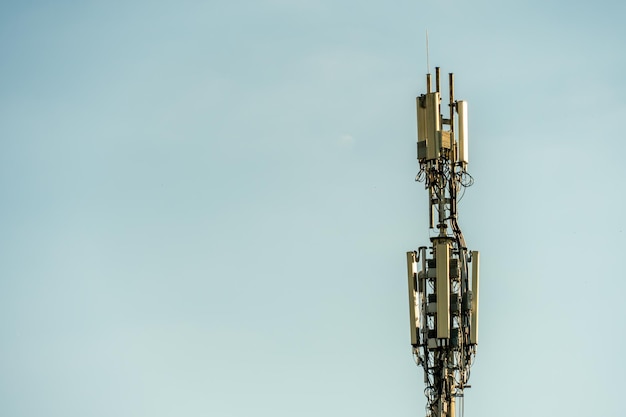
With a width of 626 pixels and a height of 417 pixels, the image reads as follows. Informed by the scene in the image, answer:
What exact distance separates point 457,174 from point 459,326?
295 inches

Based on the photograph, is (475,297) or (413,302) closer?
(413,302)

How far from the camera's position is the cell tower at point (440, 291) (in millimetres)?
129000

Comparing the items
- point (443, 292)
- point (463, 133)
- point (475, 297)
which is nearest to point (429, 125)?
point (463, 133)

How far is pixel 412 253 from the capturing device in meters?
130

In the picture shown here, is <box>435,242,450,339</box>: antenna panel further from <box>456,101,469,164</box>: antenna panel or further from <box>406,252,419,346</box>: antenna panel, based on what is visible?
<box>456,101,469,164</box>: antenna panel

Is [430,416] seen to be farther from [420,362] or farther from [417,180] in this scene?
[417,180]

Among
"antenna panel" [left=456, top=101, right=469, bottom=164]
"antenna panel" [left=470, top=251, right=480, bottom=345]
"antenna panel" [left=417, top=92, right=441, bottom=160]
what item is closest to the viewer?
"antenna panel" [left=470, top=251, right=480, bottom=345]

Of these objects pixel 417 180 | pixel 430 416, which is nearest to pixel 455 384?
pixel 430 416

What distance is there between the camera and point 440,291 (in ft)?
423

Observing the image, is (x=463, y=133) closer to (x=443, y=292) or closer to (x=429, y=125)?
(x=429, y=125)

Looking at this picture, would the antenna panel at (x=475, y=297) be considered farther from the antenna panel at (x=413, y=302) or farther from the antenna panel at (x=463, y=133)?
the antenna panel at (x=463, y=133)

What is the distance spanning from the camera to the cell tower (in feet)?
423

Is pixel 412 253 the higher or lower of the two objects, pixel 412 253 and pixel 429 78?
the lower

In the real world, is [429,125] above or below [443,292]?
above
